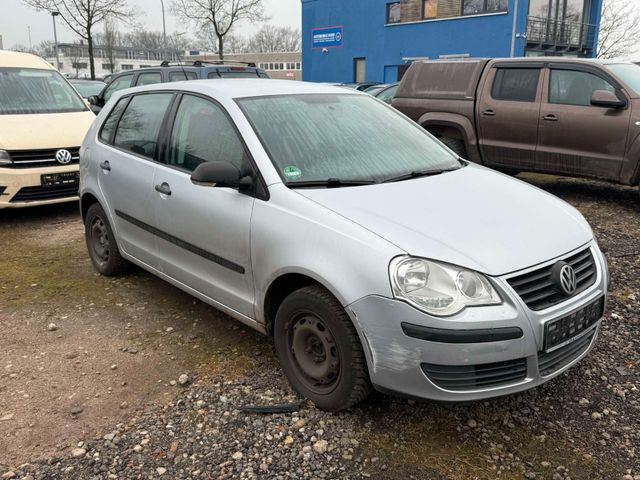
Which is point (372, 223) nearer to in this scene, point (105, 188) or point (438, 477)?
point (438, 477)

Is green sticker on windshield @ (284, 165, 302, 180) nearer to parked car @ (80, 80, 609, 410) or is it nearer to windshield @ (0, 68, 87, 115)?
parked car @ (80, 80, 609, 410)

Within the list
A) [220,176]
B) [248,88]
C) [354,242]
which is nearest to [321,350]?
[354,242]

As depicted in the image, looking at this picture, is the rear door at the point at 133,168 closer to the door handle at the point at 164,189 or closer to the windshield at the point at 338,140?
the door handle at the point at 164,189

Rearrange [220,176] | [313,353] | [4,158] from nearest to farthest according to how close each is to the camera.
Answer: [313,353]
[220,176]
[4,158]

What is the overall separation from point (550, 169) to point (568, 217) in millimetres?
4627

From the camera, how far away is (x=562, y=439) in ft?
9.17

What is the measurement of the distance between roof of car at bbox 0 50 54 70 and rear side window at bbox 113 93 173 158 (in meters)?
4.25

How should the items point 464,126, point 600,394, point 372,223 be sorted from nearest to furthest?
point 372,223 < point 600,394 < point 464,126

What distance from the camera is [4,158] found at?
252 inches

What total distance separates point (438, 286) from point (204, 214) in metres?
1.58

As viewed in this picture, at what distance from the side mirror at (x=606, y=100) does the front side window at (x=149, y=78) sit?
248 inches

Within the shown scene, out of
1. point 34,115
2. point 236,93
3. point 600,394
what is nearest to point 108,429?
point 236,93

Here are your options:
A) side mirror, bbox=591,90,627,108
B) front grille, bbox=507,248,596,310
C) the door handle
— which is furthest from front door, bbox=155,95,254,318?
side mirror, bbox=591,90,627,108

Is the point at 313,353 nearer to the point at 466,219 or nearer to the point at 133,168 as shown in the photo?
the point at 466,219
